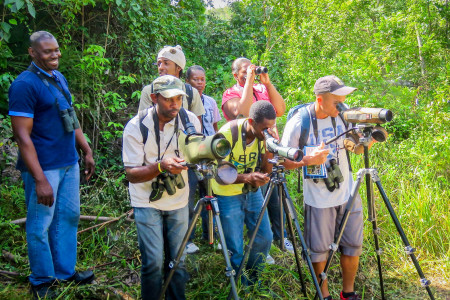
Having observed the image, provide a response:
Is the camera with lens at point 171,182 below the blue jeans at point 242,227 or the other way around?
the other way around

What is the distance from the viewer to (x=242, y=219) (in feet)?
10.4

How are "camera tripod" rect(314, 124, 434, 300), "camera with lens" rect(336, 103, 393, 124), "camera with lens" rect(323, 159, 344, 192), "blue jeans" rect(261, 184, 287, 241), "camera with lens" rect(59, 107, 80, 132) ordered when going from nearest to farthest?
"camera with lens" rect(336, 103, 393, 124) → "camera tripod" rect(314, 124, 434, 300) → "camera with lens" rect(323, 159, 344, 192) → "camera with lens" rect(59, 107, 80, 132) → "blue jeans" rect(261, 184, 287, 241)

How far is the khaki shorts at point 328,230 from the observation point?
3.08m

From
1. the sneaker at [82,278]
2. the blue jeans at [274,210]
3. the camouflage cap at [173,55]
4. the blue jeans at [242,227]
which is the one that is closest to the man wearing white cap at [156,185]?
the blue jeans at [242,227]

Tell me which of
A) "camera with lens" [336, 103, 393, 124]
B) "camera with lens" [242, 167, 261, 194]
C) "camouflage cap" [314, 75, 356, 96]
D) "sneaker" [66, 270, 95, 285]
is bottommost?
"sneaker" [66, 270, 95, 285]

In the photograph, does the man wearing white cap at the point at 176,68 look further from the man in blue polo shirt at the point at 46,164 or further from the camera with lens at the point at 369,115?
the camera with lens at the point at 369,115

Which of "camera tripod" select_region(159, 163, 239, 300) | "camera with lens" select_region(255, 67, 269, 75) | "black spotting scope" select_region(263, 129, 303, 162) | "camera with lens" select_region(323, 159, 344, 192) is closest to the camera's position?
"camera tripod" select_region(159, 163, 239, 300)

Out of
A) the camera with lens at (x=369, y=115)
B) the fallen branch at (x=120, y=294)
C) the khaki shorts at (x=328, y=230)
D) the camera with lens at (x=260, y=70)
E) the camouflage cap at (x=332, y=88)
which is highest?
the camera with lens at (x=260, y=70)

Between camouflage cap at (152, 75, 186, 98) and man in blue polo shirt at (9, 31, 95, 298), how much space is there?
3.01 ft

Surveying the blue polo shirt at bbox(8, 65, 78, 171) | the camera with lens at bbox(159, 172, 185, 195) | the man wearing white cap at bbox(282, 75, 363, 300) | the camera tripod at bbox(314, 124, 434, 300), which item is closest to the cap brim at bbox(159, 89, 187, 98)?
the camera with lens at bbox(159, 172, 185, 195)

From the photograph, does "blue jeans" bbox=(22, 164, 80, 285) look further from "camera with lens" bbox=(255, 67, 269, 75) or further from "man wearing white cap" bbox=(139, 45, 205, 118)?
"camera with lens" bbox=(255, 67, 269, 75)

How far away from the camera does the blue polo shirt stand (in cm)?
292

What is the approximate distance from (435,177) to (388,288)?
177 centimetres

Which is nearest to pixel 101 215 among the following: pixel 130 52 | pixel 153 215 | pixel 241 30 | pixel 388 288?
pixel 153 215
